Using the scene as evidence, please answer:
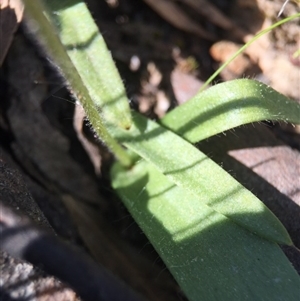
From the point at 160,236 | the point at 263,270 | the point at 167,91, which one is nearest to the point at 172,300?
the point at 160,236

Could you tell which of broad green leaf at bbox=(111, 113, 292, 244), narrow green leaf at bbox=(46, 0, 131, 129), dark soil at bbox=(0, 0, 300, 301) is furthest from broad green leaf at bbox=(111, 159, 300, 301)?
narrow green leaf at bbox=(46, 0, 131, 129)

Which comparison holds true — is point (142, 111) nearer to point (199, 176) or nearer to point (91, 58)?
point (91, 58)

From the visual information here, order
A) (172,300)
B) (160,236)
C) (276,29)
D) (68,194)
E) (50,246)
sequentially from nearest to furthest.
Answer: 1. (50,246)
2. (160,236)
3. (172,300)
4. (68,194)
5. (276,29)

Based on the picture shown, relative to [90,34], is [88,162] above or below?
below

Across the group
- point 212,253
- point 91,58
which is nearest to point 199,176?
point 212,253

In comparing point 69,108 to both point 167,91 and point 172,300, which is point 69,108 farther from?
point 172,300

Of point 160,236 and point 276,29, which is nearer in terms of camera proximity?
point 160,236

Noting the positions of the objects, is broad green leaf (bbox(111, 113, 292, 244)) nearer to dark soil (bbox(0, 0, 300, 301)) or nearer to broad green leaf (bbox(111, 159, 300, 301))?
broad green leaf (bbox(111, 159, 300, 301))
